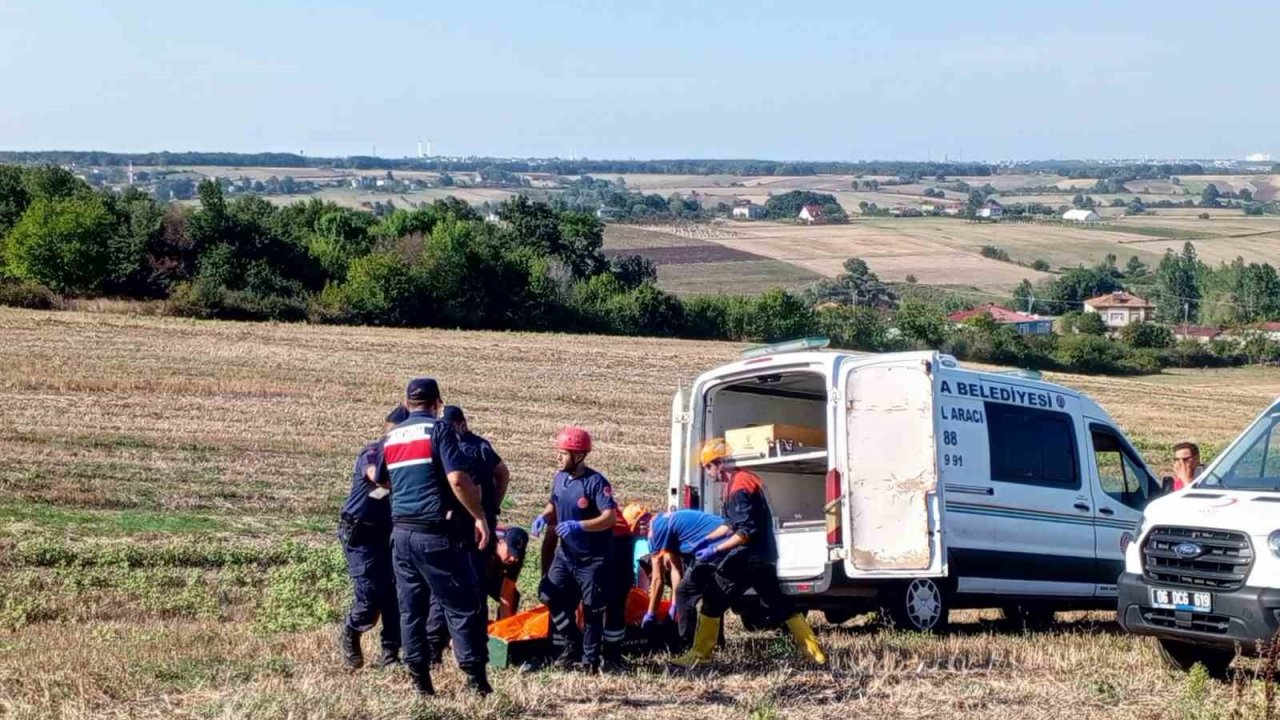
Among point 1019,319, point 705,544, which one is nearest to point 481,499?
point 705,544

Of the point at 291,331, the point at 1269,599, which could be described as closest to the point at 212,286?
the point at 291,331

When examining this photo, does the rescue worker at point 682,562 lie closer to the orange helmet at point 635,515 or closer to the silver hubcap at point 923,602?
the orange helmet at point 635,515

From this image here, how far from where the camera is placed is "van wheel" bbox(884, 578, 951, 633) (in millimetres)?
11586

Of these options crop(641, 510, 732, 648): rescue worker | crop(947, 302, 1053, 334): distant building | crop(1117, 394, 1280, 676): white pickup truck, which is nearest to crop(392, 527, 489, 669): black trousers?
crop(641, 510, 732, 648): rescue worker

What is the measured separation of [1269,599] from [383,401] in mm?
23575

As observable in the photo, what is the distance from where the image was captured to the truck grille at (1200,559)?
28.3ft

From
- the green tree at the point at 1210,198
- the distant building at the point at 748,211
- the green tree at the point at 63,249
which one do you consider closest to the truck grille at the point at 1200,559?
the green tree at the point at 63,249

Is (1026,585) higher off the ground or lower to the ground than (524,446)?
higher

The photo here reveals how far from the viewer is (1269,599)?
843cm

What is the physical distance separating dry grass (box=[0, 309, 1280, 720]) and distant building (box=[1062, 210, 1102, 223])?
103 meters

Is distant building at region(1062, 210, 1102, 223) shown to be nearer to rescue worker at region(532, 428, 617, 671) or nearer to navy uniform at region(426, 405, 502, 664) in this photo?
rescue worker at region(532, 428, 617, 671)

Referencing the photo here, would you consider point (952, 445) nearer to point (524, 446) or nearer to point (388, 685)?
point (388, 685)

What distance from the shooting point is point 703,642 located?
9914 mm

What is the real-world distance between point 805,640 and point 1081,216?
142140mm
